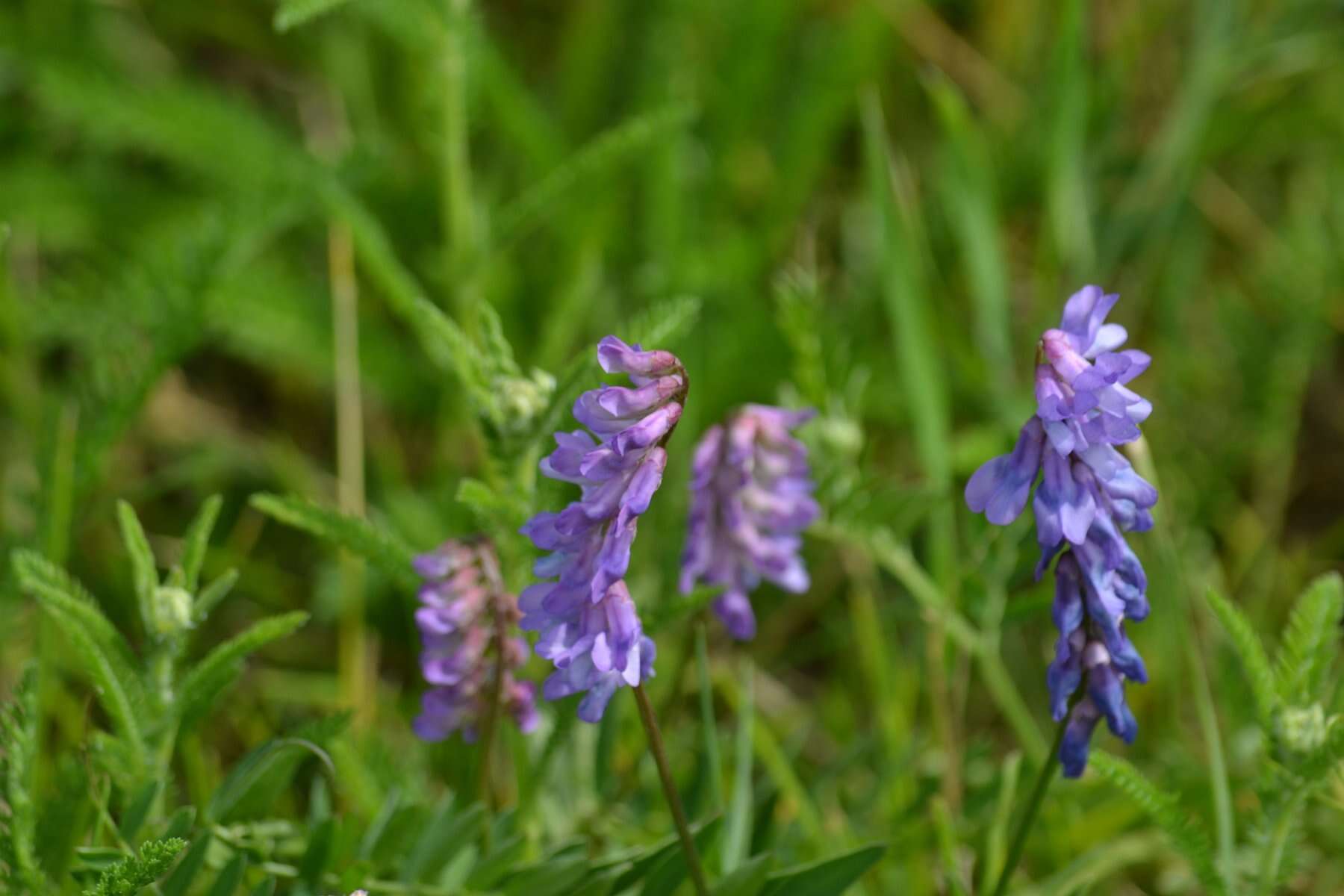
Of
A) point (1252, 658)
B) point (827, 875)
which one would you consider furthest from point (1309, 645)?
point (827, 875)

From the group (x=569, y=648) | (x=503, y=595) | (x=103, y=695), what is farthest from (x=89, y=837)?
(x=569, y=648)

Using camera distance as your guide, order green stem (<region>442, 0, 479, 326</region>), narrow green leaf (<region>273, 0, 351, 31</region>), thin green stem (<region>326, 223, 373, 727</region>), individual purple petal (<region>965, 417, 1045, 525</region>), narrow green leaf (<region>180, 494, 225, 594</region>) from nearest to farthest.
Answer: individual purple petal (<region>965, 417, 1045, 525</region>)
narrow green leaf (<region>180, 494, 225, 594</region>)
narrow green leaf (<region>273, 0, 351, 31</region>)
green stem (<region>442, 0, 479, 326</region>)
thin green stem (<region>326, 223, 373, 727</region>)

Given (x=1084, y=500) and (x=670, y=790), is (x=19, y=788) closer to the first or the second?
(x=670, y=790)

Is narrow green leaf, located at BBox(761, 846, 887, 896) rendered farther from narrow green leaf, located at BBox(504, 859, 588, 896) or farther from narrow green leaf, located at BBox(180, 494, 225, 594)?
narrow green leaf, located at BBox(180, 494, 225, 594)

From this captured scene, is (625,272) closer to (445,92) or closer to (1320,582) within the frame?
(445,92)

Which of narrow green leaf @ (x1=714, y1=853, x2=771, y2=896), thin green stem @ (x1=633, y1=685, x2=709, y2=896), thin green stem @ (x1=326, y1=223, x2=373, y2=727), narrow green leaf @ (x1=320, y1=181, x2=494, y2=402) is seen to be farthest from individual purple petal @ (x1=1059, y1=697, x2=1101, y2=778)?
thin green stem @ (x1=326, y1=223, x2=373, y2=727)

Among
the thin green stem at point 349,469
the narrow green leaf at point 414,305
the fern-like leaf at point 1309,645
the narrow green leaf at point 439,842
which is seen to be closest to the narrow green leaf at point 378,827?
the narrow green leaf at point 439,842
